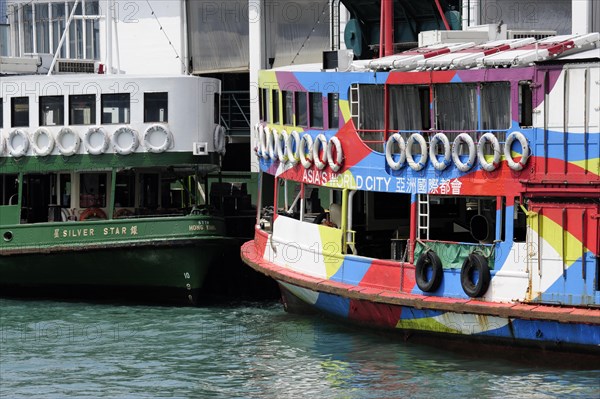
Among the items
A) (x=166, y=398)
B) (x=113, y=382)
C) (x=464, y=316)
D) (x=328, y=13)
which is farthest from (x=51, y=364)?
(x=328, y=13)

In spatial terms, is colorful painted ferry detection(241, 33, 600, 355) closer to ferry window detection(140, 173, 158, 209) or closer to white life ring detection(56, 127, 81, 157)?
ferry window detection(140, 173, 158, 209)

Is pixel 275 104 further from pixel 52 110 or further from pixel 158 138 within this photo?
pixel 52 110

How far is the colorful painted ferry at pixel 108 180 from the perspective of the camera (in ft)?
89.1

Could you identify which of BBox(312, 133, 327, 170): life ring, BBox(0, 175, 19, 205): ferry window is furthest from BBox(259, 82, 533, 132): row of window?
BBox(0, 175, 19, 205): ferry window

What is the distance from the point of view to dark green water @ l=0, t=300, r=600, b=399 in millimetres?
19438

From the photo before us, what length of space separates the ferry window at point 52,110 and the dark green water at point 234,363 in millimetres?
4233

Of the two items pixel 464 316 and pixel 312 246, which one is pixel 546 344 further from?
pixel 312 246

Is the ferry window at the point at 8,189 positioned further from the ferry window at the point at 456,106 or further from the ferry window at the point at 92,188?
the ferry window at the point at 456,106

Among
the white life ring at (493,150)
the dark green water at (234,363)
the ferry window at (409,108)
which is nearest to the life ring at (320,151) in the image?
the ferry window at (409,108)

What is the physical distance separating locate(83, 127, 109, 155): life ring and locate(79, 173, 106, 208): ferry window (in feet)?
3.59

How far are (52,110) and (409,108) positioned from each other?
28.8ft

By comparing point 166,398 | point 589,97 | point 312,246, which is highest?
point 589,97

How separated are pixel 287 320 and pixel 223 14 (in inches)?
510

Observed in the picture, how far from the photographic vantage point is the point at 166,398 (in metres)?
19.2
